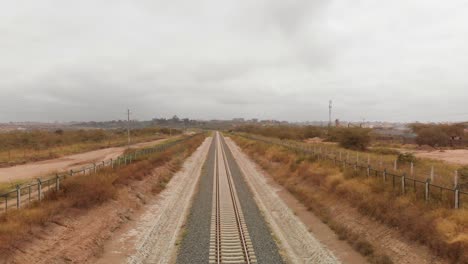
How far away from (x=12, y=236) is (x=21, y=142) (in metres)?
76.5

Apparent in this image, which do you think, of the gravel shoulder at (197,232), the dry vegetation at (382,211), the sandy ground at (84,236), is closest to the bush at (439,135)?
the dry vegetation at (382,211)

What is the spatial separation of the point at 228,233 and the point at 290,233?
2880mm

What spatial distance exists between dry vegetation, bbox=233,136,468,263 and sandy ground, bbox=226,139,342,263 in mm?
1449

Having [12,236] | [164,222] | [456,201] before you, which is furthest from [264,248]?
[12,236]

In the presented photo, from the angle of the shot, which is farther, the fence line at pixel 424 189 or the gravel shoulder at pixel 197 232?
the fence line at pixel 424 189

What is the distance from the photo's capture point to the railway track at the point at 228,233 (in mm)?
12547

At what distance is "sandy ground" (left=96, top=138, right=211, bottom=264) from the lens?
12864mm

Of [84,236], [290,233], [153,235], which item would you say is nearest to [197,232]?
[153,235]

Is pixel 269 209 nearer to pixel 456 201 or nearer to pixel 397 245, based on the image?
pixel 397 245

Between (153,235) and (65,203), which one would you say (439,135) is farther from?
(65,203)

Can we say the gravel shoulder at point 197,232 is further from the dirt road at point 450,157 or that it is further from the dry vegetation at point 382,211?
the dirt road at point 450,157

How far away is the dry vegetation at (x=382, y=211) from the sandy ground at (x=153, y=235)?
768cm

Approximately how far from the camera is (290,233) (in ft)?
51.0

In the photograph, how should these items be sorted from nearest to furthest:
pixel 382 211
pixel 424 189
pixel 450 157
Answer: pixel 382 211, pixel 424 189, pixel 450 157
